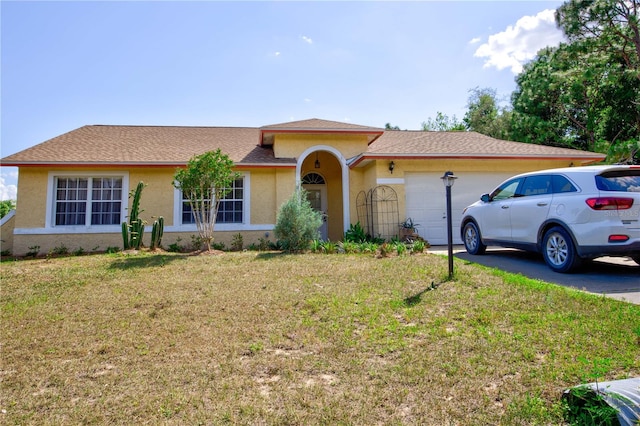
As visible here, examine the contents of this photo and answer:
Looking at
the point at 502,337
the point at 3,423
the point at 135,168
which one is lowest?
the point at 3,423

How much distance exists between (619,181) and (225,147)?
11836mm

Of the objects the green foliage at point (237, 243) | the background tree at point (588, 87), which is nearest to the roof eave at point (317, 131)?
the green foliage at point (237, 243)

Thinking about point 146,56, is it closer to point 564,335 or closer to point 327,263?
point 327,263

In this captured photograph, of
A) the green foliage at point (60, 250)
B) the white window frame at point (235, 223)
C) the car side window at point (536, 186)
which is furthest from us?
the white window frame at point (235, 223)

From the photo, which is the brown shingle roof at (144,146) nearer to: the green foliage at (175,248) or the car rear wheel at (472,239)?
the green foliage at (175,248)

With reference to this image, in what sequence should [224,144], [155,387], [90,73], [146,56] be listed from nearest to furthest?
[155,387], [146,56], [90,73], [224,144]

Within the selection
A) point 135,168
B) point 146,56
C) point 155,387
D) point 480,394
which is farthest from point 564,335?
point 135,168

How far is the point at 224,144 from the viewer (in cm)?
1405

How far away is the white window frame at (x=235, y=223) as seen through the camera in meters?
12.1

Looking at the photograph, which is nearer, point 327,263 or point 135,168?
point 327,263

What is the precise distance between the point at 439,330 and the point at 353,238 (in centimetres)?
769

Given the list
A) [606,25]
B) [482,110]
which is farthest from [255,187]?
[482,110]

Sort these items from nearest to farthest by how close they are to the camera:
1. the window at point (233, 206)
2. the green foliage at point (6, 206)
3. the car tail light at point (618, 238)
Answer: the car tail light at point (618, 238) → the window at point (233, 206) → the green foliage at point (6, 206)

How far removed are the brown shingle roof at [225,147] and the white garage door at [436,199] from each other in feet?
3.15
